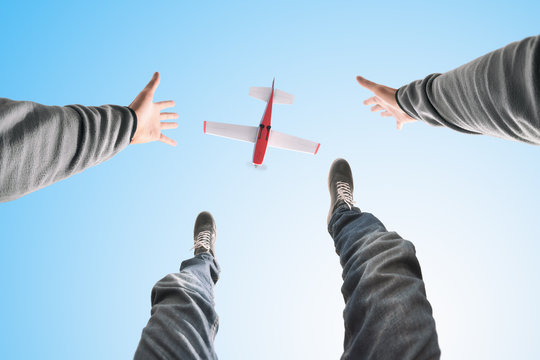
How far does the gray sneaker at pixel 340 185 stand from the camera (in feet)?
9.08

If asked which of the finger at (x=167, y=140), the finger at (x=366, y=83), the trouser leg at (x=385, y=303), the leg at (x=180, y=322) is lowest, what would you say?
the leg at (x=180, y=322)

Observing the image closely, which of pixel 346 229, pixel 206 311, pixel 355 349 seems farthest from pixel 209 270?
pixel 355 349

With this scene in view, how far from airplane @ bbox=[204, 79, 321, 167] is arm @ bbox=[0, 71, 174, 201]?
5819 millimetres

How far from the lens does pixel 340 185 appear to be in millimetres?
3098

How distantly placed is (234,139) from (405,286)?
6.75 meters

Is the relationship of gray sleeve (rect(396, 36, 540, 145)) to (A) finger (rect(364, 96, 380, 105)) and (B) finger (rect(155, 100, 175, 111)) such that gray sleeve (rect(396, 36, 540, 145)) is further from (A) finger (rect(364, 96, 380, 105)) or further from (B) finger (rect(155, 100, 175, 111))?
(B) finger (rect(155, 100, 175, 111))

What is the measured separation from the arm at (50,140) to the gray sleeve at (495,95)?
162 cm

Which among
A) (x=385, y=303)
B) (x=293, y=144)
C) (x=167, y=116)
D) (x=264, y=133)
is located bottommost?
(x=385, y=303)

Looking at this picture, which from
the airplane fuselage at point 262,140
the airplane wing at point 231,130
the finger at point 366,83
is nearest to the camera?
the finger at point 366,83

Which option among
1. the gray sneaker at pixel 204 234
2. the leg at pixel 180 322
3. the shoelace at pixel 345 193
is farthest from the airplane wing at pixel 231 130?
the leg at pixel 180 322

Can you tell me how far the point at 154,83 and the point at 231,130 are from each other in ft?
18.6

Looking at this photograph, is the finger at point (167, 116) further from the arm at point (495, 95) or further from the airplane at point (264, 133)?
the airplane at point (264, 133)

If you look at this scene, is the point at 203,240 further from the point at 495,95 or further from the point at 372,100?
the point at 495,95

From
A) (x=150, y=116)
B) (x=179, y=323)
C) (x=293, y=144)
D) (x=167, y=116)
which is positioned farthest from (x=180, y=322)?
(x=293, y=144)
